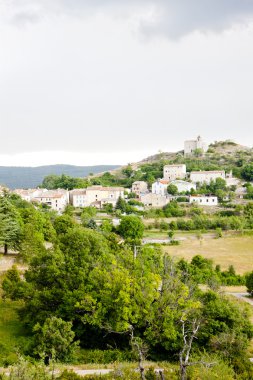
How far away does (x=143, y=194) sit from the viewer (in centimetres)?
7788

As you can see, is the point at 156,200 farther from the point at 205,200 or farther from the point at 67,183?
the point at 67,183

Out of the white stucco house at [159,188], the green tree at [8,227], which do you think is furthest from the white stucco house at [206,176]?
the green tree at [8,227]

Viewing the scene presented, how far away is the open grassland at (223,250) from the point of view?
1625 inches

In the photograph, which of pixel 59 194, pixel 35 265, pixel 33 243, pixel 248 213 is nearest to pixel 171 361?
pixel 35 265

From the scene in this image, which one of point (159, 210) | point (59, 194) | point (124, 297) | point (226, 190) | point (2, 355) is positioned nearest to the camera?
point (2, 355)

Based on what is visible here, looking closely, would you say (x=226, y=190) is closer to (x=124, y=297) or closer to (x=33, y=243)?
(x=33, y=243)

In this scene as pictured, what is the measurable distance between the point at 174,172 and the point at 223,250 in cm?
4829

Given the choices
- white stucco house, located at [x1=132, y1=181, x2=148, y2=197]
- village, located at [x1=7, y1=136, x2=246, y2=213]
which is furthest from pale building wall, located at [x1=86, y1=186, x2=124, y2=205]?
white stucco house, located at [x1=132, y1=181, x2=148, y2=197]

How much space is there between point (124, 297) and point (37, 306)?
445cm

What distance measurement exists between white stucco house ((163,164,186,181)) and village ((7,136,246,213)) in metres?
3.78

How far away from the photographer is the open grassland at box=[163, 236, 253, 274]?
4128cm

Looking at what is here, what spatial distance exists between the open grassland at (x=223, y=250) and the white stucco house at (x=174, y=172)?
4099 cm

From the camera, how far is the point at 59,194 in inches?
2886

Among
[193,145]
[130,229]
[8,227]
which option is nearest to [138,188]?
[130,229]
